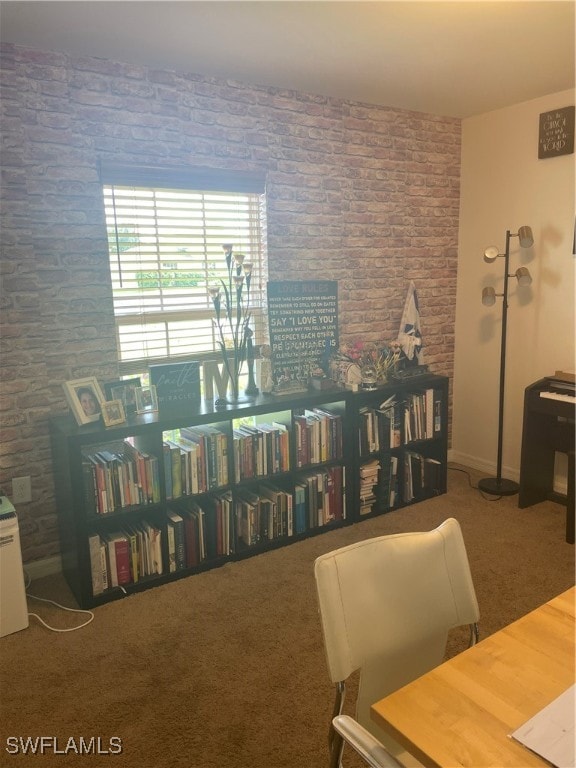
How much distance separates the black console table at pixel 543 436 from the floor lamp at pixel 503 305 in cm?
19

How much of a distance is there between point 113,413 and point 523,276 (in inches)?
104

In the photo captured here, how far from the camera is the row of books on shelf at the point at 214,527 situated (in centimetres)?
272

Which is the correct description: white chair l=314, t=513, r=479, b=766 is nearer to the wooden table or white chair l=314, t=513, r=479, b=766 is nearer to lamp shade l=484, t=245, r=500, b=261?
the wooden table

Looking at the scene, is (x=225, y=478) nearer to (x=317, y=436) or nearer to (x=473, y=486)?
(x=317, y=436)

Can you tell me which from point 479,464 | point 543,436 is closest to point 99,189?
point 543,436

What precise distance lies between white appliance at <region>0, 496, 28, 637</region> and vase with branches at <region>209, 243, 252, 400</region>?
4.01 feet

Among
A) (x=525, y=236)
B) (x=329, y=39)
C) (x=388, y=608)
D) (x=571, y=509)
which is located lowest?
(x=571, y=509)

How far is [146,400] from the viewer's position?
9.51ft

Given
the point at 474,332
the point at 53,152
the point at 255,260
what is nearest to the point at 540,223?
the point at 474,332

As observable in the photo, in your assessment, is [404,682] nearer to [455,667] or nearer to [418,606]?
[418,606]

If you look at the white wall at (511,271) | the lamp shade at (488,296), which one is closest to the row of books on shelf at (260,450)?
the lamp shade at (488,296)

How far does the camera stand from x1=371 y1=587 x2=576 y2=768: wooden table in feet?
3.11

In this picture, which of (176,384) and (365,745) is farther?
(176,384)

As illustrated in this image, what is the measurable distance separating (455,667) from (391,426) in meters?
2.46
